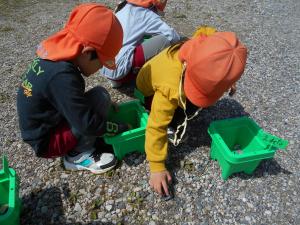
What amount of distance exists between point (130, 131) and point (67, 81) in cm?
68

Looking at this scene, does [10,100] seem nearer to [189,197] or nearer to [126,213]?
[126,213]

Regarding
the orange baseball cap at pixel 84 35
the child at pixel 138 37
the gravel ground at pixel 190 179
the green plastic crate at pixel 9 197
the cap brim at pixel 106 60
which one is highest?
the orange baseball cap at pixel 84 35

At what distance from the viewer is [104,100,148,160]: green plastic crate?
2520mm

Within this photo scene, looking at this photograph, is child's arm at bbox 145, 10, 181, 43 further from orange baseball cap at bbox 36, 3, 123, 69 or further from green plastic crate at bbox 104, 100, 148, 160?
orange baseball cap at bbox 36, 3, 123, 69

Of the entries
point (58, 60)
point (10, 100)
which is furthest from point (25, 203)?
point (10, 100)

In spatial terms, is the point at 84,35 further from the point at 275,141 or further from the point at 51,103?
the point at 275,141

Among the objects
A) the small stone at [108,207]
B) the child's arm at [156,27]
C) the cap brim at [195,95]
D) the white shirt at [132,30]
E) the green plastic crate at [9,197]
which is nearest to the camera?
the green plastic crate at [9,197]

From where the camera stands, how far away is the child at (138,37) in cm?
316

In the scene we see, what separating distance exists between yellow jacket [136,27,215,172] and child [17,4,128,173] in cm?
32

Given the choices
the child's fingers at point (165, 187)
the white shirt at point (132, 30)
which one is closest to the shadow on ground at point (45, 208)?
the child's fingers at point (165, 187)

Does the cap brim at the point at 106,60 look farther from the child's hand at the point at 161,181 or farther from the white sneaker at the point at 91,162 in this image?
the child's hand at the point at 161,181

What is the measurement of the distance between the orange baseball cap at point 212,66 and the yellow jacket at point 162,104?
0.55ft

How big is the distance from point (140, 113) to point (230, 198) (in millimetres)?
999

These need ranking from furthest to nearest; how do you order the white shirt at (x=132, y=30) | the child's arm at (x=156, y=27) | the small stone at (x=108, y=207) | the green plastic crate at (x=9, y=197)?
the child's arm at (x=156, y=27)
the white shirt at (x=132, y=30)
the small stone at (x=108, y=207)
the green plastic crate at (x=9, y=197)
